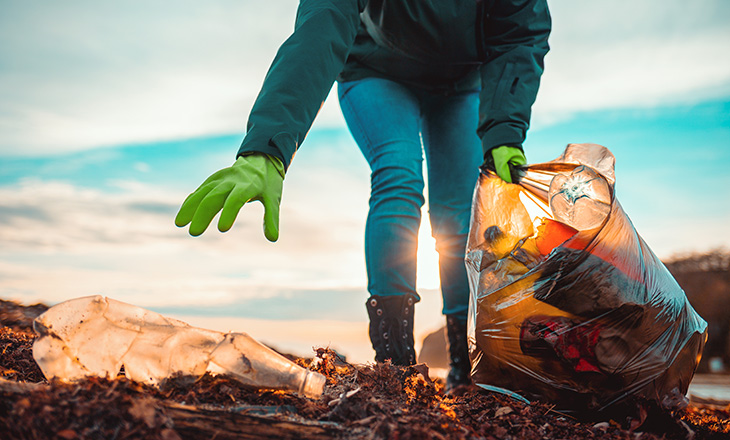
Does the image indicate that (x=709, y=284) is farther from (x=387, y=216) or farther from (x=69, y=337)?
(x=69, y=337)

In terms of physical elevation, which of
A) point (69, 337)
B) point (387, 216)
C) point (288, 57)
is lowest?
point (69, 337)

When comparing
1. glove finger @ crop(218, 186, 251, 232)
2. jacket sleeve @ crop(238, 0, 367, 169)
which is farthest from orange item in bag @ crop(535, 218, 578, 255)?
glove finger @ crop(218, 186, 251, 232)

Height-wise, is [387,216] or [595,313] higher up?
[387,216]

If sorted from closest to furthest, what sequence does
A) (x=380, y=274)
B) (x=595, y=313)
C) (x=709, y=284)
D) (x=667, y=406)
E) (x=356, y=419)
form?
(x=356, y=419)
(x=595, y=313)
(x=667, y=406)
(x=380, y=274)
(x=709, y=284)

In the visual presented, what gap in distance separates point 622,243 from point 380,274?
827 millimetres

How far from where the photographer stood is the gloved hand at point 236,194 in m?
1.15

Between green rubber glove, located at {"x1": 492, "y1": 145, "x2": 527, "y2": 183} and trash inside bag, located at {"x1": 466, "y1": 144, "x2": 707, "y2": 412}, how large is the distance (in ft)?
0.39

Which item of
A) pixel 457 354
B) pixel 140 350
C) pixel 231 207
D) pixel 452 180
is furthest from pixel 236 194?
pixel 457 354

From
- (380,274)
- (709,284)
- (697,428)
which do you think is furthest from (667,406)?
(709,284)

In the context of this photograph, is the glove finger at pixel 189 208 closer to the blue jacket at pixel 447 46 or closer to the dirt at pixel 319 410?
the dirt at pixel 319 410

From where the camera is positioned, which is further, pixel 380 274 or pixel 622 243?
pixel 380 274

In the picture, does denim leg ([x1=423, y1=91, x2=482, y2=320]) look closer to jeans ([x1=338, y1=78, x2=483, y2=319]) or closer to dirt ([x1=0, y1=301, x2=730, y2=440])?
jeans ([x1=338, y1=78, x2=483, y2=319])

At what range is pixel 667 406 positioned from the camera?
4.75 ft

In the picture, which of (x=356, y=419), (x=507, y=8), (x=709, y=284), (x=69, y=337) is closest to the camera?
(x=356, y=419)
